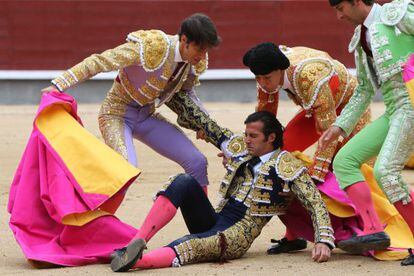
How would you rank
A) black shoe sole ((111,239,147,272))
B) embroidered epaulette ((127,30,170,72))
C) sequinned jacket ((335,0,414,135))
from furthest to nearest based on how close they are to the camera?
embroidered epaulette ((127,30,170,72)) → sequinned jacket ((335,0,414,135)) → black shoe sole ((111,239,147,272))

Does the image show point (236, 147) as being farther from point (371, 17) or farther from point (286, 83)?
point (371, 17)

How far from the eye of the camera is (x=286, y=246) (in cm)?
475

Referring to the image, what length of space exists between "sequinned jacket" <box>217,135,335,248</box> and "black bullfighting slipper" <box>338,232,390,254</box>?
10 centimetres

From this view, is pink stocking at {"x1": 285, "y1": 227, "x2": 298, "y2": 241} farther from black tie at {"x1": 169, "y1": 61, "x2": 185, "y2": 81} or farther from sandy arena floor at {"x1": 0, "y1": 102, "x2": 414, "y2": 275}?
black tie at {"x1": 169, "y1": 61, "x2": 185, "y2": 81}

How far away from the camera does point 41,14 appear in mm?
11148

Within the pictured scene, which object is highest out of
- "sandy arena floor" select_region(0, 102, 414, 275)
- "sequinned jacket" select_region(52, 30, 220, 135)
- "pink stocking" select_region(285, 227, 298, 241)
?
"sequinned jacket" select_region(52, 30, 220, 135)

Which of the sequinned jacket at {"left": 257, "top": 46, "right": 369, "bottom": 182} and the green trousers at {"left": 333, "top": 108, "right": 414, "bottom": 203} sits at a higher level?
the sequinned jacket at {"left": 257, "top": 46, "right": 369, "bottom": 182}

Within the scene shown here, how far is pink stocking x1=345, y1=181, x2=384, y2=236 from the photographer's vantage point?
438 centimetres

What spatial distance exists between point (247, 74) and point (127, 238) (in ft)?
22.6

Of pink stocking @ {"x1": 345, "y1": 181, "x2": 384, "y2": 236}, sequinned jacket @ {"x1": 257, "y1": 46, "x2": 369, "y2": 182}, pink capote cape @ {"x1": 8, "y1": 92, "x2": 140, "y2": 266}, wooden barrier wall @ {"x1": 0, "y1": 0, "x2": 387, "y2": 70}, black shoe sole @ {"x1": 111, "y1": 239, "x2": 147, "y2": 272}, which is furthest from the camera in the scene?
wooden barrier wall @ {"x1": 0, "y1": 0, "x2": 387, "y2": 70}

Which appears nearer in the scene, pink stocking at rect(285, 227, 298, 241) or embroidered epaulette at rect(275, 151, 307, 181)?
embroidered epaulette at rect(275, 151, 307, 181)

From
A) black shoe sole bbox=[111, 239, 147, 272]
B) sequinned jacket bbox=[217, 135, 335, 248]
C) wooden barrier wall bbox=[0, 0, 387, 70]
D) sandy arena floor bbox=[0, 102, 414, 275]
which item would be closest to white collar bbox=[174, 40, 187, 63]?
sequinned jacket bbox=[217, 135, 335, 248]

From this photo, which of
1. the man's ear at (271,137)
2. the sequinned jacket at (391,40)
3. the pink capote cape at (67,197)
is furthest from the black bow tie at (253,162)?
the sequinned jacket at (391,40)

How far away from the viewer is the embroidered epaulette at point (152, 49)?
16.2 ft
